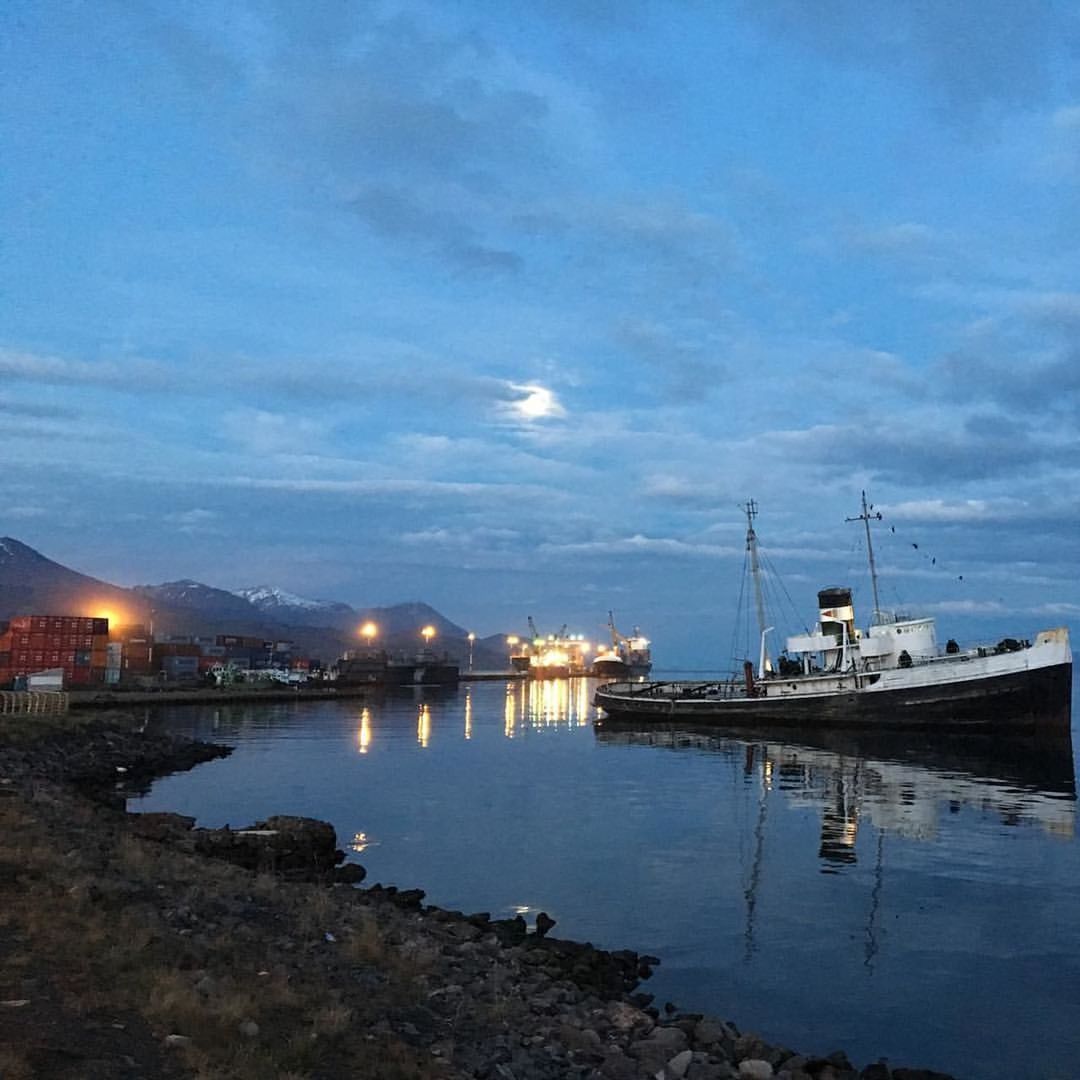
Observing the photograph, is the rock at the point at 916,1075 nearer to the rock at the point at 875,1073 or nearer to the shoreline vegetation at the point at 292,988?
the shoreline vegetation at the point at 292,988

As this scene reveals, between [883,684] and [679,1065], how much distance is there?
209 ft

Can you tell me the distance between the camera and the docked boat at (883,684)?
65812 mm

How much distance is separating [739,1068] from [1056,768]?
50.2 meters

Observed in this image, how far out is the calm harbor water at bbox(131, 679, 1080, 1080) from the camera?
1731cm

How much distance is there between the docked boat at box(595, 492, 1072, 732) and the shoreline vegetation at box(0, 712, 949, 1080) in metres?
55.5

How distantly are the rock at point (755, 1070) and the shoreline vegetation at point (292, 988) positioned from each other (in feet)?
0.10

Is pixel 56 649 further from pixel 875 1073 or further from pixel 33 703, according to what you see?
pixel 875 1073

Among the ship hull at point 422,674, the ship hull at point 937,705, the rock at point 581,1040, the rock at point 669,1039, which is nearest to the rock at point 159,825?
the rock at point 581,1040

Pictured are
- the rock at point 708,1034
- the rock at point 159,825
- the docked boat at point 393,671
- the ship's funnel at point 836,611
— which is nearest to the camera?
the rock at point 708,1034

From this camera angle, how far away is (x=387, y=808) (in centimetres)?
3941

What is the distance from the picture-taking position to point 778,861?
29.2 m

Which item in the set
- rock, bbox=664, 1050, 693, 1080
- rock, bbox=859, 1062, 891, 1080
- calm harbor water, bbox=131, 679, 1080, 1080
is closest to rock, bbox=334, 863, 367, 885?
calm harbor water, bbox=131, 679, 1080, 1080

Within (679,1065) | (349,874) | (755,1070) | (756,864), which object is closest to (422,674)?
(756,864)

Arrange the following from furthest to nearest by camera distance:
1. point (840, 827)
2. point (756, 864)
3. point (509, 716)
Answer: point (509, 716) → point (840, 827) → point (756, 864)
